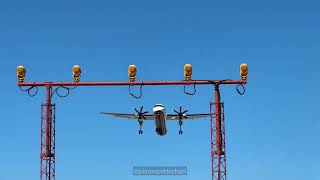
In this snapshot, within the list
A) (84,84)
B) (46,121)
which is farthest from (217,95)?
(46,121)

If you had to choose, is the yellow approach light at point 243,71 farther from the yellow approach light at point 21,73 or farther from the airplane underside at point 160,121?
the airplane underside at point 160,121

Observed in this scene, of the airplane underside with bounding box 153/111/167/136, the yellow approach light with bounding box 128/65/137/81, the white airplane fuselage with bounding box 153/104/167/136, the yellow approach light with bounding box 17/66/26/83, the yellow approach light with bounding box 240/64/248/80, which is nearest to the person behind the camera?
the yellow approach light with bounding box 240/64/248/80

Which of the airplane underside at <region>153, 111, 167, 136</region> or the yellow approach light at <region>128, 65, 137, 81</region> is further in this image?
the airplane underside at <region>153, 111, 167, 136</region>

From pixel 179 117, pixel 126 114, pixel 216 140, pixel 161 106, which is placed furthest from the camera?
pixel 126 114

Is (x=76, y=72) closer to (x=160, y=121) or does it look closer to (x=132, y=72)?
(x=132, y=72)

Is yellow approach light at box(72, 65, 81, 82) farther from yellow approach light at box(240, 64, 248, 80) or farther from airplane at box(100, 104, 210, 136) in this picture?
airplane at box(100, 104, 210, 136)

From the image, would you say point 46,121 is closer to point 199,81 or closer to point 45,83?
point 45,83

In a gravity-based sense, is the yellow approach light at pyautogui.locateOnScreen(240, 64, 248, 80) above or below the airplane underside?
above

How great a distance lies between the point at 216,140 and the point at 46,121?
15746 millimetres

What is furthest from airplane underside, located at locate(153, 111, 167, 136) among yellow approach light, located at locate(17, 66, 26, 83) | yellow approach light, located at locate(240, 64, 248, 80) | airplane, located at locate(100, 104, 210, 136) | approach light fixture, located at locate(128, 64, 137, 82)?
yellow approach light, located at locate(17, 66, 26, 83)

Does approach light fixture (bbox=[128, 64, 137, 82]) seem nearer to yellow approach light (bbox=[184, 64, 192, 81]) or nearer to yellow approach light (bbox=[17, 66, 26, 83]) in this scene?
yellow approach light (bbox=[184, 64, 192, 81])

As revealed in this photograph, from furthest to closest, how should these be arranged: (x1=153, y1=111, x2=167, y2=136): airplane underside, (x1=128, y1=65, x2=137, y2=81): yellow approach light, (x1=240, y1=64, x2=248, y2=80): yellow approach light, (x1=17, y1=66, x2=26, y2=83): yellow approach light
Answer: (x1=153, y1=111, x2=167, y2=136): airplane underside < (x1=17, y1=66, x2=26, y2=83): yellow approach light < (x1=128, y1=65, x2=137, y2=81): yellow approach light < (x1=240, y1=64, x2=248, y2=80): yellow approach light

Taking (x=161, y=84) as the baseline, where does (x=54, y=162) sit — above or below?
below

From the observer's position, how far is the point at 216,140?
59.1 meters
